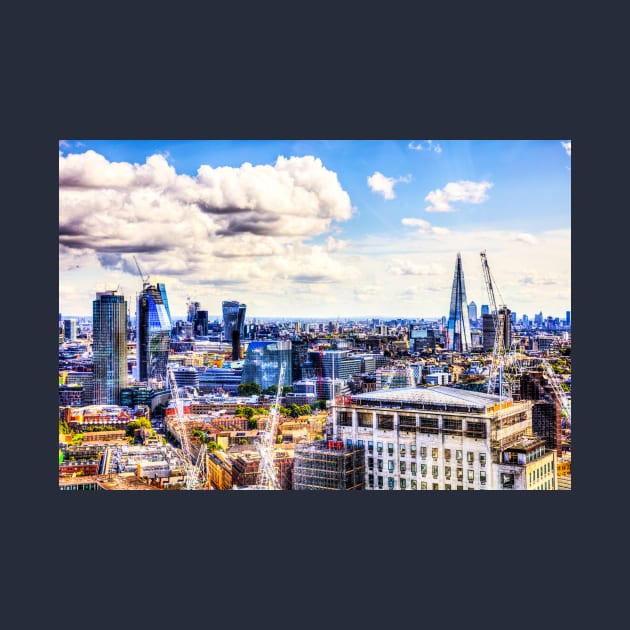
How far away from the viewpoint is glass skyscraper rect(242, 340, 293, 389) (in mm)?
6586

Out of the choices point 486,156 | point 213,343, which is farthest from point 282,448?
point 486,156

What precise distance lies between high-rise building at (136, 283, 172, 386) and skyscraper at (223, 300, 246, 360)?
0.51 m

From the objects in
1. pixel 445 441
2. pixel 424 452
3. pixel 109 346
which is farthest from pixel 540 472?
pixel 109 346

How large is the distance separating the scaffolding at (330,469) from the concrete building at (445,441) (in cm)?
7

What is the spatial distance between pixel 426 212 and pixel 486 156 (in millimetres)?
661

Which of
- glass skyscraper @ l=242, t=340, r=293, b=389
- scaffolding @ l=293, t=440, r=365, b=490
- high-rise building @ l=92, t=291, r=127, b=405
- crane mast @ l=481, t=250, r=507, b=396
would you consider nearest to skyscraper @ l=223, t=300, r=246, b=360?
glass skyscraper @ l=242, t=340, r=293, b=389

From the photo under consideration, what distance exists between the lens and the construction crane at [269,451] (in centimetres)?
556

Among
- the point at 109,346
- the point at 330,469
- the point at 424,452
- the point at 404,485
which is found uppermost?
the point at 109,346

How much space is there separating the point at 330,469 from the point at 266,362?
1.49 meters

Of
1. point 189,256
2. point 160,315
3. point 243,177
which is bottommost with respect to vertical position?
point 160,315

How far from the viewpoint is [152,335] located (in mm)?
6586

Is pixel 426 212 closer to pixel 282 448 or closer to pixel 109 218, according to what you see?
pixel 282 448

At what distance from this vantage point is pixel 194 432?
6.08 meters

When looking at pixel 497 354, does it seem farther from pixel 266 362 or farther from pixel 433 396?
pixel 266 362
